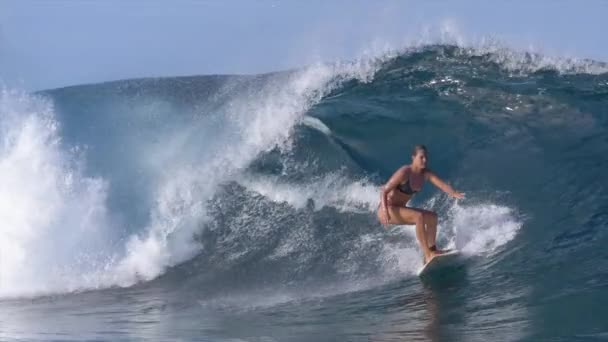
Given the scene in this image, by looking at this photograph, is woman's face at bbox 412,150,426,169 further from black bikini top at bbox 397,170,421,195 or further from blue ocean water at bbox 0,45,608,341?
blue ocean water at bbox 0,45,608,341

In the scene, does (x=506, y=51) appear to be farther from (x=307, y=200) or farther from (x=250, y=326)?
(x=250, y=326)

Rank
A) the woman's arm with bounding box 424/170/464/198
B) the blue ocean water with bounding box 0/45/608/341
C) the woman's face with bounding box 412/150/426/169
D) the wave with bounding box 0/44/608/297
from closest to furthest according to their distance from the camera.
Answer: the blue ocean water with bounding box 0/45/608/341
the woman's arm with bounding box 424/170/464/198
the woman's face with bounding box 412/150/426/169
the wave with bounding box 0/44/608/297

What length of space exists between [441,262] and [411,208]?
64 cm

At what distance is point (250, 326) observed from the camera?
779 cm

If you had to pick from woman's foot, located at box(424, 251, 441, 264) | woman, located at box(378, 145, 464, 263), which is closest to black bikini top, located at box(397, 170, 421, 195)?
woman, located at box(378, 145, 464, 263)

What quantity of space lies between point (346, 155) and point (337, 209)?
1.20 m

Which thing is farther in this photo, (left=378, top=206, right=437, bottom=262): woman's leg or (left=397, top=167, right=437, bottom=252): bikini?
(left=397, top=167, right=437, bottom=252): bikini

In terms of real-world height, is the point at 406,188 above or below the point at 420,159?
below

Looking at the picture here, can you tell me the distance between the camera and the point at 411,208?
8844mm

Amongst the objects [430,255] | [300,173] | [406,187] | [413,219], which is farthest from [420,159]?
[300,173]

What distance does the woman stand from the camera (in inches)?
346

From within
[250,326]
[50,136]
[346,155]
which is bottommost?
[250,326]

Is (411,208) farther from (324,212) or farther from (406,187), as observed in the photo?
(324,212)

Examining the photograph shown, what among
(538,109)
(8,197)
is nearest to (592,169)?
(538,109)
